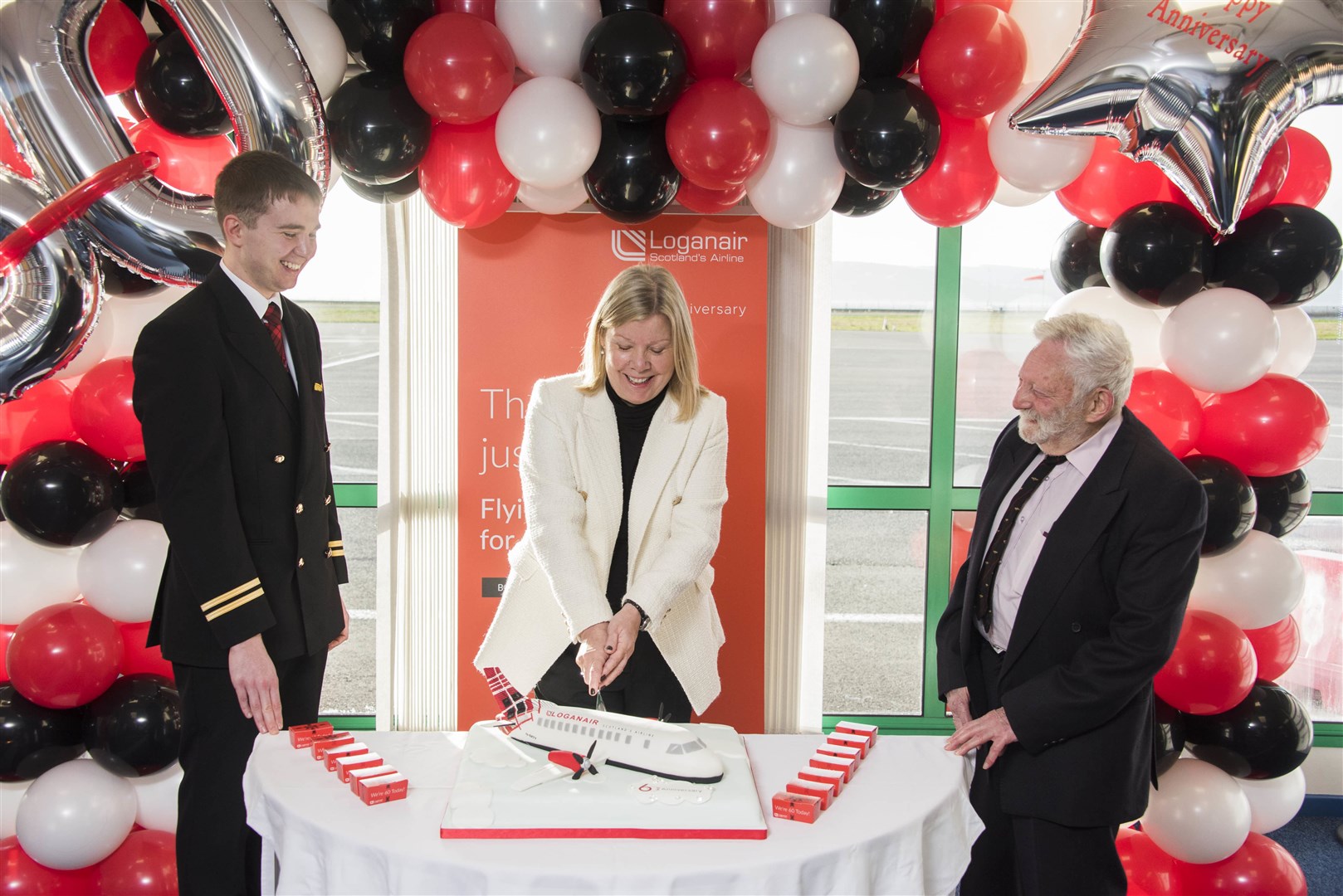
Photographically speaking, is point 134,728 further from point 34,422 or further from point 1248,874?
point 1248,874

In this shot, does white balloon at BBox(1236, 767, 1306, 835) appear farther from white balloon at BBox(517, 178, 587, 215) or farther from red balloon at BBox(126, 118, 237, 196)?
red balloon at BBox(126, 118, 237, 196)

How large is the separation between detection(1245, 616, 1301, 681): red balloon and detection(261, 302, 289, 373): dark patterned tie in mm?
2582

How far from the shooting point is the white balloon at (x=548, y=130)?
8.60 ft

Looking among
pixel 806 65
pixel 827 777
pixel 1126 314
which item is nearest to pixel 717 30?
pixel 806 65

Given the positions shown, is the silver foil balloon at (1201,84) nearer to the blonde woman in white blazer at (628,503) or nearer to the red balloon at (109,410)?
the blonde woman in white blazer at (628,503)

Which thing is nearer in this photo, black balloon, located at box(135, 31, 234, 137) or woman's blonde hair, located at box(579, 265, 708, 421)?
woman's blonde hair, located at box(579, 265, 708, 421)

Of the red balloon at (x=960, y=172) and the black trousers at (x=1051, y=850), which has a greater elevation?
the red balloon at (x=960, y=172)

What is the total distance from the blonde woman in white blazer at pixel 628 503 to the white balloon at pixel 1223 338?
1.28 meters

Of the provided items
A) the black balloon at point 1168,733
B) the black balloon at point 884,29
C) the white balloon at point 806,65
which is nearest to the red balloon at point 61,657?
the white balloon at point 806,65

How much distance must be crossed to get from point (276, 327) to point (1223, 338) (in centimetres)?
226

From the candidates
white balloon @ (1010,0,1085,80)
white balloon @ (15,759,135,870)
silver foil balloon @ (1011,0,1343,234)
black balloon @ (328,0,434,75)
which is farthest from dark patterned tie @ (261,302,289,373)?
white balloon @ (1010,0,1085,80)

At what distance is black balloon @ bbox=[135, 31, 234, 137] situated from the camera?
2475 mm

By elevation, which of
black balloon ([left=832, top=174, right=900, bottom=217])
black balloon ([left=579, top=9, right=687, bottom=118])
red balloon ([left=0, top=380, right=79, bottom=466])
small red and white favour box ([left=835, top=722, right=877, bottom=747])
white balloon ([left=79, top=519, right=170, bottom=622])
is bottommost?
small red and white favour box ([left=835, top=722, right=877, bottom=747])

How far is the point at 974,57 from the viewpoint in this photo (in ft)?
8.29
